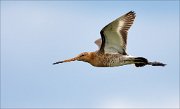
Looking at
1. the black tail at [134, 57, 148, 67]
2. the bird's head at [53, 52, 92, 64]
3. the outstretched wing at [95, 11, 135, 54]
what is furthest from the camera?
the bird's head at [53, 52, 92, 64]

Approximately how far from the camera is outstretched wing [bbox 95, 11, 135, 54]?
2836 cm

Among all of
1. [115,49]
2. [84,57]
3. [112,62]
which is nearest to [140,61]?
[112,62]

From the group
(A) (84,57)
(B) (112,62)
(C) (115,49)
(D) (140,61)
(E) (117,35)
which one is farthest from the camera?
(A) (84,57)

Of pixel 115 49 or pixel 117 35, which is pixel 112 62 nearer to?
pixel 115 49

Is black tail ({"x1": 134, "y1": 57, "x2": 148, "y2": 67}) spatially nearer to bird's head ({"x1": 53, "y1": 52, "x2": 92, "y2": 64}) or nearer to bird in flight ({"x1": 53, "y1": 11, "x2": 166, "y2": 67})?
bird in flight ({"x1": 53, "y1": 11, "x2": 166, "y2": 67})

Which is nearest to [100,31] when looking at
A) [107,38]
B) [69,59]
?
[107,38]

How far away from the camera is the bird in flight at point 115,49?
28156mm

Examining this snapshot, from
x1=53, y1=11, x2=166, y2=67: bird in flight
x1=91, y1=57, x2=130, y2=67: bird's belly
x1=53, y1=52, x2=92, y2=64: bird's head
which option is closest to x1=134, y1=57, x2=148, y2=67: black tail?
x1=53, y1=11, x2=166, y2=67: bird in flight

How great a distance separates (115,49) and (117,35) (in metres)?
0.55

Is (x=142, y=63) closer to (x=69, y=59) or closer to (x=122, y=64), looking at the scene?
(x=122, y=64)

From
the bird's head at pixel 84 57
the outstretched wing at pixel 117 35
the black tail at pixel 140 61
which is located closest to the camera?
the black tail at pixel 140 61

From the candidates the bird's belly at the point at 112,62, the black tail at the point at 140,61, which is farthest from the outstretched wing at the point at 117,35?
the black tail at the point at 140,61

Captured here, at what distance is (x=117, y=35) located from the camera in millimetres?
28750

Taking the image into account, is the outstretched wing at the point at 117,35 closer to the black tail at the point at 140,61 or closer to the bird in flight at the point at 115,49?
the bird in flight at the point at 115,49
